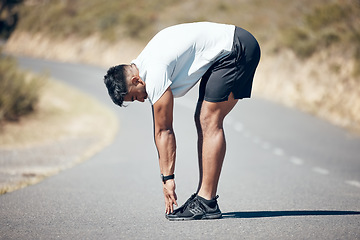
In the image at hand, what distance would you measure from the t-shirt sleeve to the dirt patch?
313 cm

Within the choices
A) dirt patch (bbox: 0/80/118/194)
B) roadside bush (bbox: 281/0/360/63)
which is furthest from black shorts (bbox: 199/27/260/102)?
roadside bush (bbox: 281/0/360/63)

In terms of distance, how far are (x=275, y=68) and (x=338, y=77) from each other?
247 inches

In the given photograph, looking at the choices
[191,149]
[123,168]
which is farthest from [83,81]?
[123,168]

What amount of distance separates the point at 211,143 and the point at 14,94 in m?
17.4

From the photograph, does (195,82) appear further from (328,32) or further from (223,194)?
(328,32)

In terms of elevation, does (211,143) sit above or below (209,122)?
below

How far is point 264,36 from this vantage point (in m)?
34.0

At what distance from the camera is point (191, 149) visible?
38.5 feet

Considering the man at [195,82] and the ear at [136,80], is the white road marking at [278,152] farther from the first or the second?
the ear at [136,80]

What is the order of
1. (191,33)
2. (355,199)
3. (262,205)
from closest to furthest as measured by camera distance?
1. (191,33)
2. (262,205)
3. (355,199)

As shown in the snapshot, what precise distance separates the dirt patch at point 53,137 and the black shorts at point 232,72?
3.24 m

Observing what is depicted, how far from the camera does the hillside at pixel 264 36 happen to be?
20812 millimetres

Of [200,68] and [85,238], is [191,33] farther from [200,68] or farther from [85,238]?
[85,238]

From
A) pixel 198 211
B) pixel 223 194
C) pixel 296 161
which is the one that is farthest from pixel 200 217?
pixel 296 161
